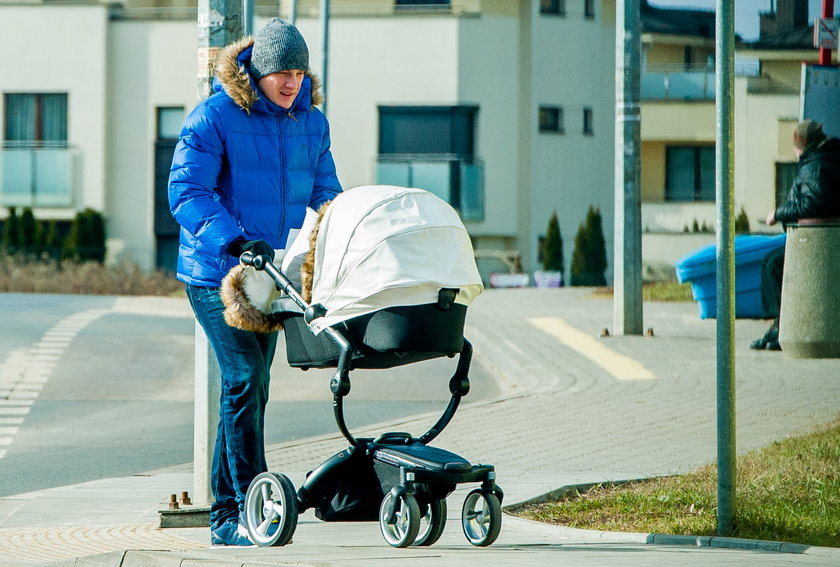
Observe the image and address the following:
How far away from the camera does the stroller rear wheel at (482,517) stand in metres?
5.86

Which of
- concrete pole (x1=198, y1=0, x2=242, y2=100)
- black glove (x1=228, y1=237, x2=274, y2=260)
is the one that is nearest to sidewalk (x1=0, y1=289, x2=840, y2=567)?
A: black glove (x1=228, y1=237, x2=274, y2=260)

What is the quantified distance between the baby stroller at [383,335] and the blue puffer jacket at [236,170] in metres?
0.34

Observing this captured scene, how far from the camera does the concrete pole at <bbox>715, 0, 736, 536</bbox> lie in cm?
630

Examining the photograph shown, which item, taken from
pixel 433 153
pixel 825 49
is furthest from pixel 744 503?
pixel 433 153

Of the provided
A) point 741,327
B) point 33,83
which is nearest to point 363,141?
point 33,83

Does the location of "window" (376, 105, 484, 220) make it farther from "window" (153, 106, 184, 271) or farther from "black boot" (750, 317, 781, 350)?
"black boot" (750, 317, 781, 350)

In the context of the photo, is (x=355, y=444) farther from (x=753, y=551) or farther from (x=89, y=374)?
(x=89, y=374)

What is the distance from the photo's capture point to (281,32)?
6258mm

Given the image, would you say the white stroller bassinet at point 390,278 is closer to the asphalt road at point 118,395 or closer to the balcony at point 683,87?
the asphalt road at point 118,395

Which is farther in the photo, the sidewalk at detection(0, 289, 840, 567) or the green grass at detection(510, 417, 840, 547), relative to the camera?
the green grass at detection(510, 417, 840, 547)

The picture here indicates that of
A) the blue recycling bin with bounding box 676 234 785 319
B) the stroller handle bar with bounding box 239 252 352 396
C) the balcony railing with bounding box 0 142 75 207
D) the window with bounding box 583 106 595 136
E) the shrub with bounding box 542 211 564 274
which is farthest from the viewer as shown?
the window with bounding box 583 106 595 136

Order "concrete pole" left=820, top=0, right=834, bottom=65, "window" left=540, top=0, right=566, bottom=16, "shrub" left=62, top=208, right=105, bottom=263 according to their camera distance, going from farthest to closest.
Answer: "window" left=540, top=0, right=566, bottom=16, "shrub" left=62, top=208, right=105, bottom=263, "concrete pole" left=820, top=0, right=834, bottom=65

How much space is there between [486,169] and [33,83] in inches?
477

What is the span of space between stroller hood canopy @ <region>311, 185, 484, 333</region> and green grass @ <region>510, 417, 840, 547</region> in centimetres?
162
